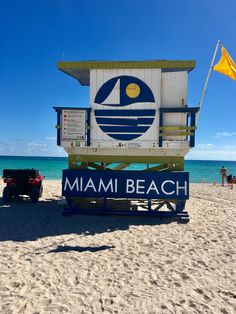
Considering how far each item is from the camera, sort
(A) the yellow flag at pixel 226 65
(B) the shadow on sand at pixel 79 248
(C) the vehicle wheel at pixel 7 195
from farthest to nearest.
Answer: (C) the vehicle wheel at pixel 7 195 < (A) the yellow flag at pixel 226 65 < (B) the shadow on sand at pixel 79 248

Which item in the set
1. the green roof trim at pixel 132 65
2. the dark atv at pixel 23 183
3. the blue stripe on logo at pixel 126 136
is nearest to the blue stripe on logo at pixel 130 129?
the blue stripe on logo at pixel 126 136

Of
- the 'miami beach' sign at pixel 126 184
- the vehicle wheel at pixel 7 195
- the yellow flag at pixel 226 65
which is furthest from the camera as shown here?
the vehicle wheel at pixel 7 195

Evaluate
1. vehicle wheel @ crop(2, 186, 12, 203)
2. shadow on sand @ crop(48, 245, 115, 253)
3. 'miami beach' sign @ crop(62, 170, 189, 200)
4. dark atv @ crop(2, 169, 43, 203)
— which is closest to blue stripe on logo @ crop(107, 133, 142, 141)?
'miami beach' sign @ crop(62, 170, 189, 200)

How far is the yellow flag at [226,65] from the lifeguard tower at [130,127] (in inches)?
68.0

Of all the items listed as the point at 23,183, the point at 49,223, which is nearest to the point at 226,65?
the point at 49,223

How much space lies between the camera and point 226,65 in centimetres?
1103

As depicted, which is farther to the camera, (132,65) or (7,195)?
(7,195)

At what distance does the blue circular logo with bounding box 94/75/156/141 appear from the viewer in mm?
10172

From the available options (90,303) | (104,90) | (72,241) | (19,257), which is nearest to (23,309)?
(90,303)

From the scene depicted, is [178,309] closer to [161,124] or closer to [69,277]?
[69,277]

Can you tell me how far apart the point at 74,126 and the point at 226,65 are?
6.73m

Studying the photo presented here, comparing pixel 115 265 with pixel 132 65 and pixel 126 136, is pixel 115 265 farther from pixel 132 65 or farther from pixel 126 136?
pixel 132 65

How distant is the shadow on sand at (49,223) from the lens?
8.16m

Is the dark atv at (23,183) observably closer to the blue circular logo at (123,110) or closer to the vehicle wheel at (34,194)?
the vehicle wheel at (34,194)
